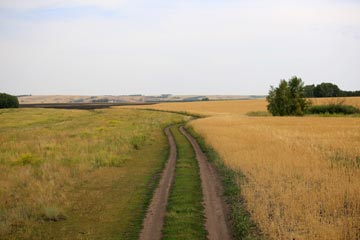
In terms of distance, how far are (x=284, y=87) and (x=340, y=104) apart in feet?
41.4

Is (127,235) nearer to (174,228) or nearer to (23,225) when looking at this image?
(174,228)

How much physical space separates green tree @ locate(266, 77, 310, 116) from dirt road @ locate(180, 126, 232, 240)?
5529cm

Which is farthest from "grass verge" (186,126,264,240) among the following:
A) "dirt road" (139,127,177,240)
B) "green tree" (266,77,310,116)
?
"green tree" (266,77,310,116)

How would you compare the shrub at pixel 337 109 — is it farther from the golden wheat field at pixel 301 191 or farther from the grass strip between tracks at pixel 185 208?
the grass strip between tracks at pixel 185 208

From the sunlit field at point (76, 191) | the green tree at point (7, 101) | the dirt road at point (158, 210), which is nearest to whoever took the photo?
the dirt road at point (158, 210)

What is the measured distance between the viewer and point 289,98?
74000 millimetres

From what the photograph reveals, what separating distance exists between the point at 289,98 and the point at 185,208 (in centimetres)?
6547

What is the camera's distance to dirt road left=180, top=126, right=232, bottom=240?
10211 mm

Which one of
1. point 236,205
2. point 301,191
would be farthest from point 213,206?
point 301,191

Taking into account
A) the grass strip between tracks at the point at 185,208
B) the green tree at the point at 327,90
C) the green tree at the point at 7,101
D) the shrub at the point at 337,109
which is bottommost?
the grass strip between tracks at the point at 185,208

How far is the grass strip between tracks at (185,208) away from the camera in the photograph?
33.5ft

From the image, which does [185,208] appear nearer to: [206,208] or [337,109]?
[206,208]

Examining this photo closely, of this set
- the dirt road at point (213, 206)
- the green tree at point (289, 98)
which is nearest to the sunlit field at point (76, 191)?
the dirt road at point (213, 206)

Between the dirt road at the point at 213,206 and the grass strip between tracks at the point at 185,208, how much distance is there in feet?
0.61
